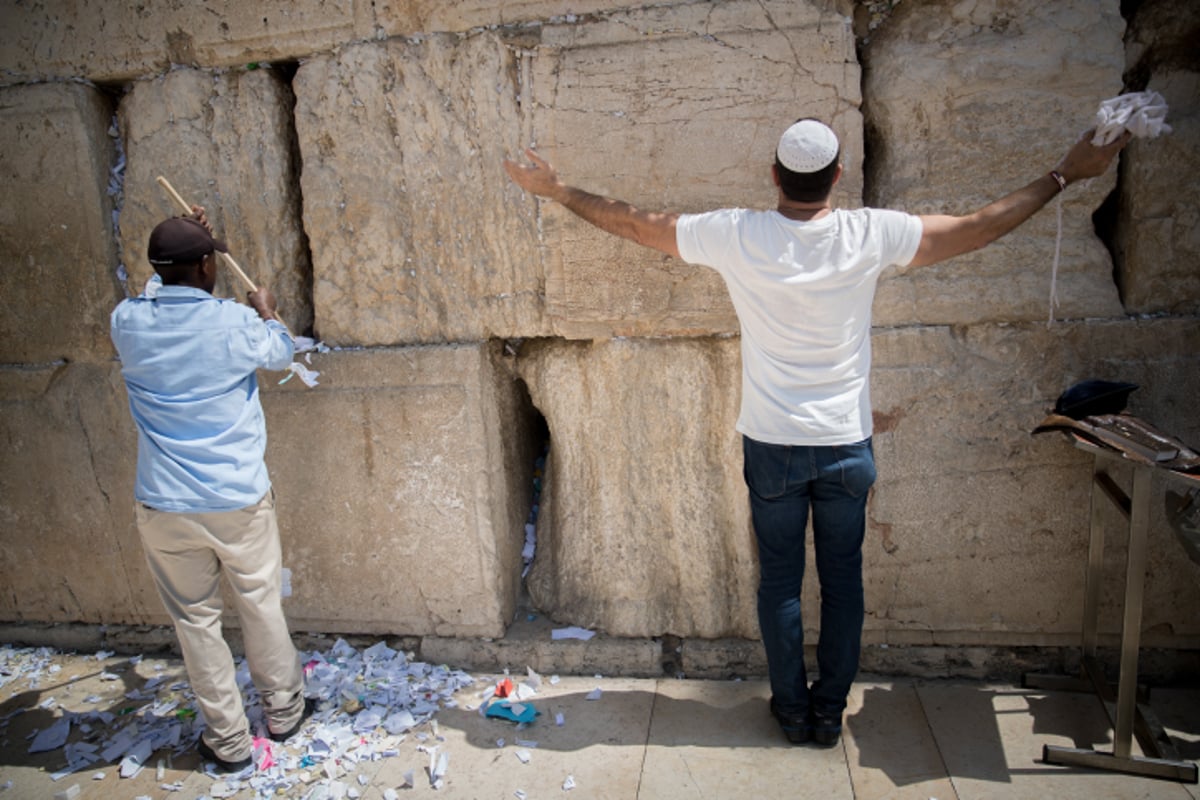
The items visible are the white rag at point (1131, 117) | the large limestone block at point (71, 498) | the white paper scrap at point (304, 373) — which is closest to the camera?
the white rag at point (1131, 117)

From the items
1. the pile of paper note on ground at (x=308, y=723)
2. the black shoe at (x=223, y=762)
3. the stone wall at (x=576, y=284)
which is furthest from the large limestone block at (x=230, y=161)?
the black shoe at (x=223, y=762)

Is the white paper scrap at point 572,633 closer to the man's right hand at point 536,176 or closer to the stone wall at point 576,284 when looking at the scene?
the stone wall at point 576,284

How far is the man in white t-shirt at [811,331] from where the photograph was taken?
2242mm

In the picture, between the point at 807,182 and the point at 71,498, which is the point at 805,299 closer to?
the point at 807,182

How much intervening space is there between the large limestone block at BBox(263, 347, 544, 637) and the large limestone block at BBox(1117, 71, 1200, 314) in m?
2.39

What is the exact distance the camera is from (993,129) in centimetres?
272

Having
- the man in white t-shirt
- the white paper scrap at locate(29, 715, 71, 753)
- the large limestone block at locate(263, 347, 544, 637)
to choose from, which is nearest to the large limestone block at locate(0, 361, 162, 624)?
the white paper scrap at locate(29, 715, 71, 753)

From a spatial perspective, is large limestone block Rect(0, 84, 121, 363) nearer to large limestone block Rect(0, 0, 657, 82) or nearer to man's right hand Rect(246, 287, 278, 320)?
large limestone block Rect(0, 0, 657, 82)

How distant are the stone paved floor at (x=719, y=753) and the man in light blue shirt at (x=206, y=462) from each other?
15.2 inches

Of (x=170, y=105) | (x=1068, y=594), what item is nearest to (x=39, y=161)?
(x=170, y=105)

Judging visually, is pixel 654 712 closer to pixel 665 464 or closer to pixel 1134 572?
pixel 665 464

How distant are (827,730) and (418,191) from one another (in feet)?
7.94

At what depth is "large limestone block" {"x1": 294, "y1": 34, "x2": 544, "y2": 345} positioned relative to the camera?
2934 mm

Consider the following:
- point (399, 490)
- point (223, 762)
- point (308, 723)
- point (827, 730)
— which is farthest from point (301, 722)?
point (827, 730)
